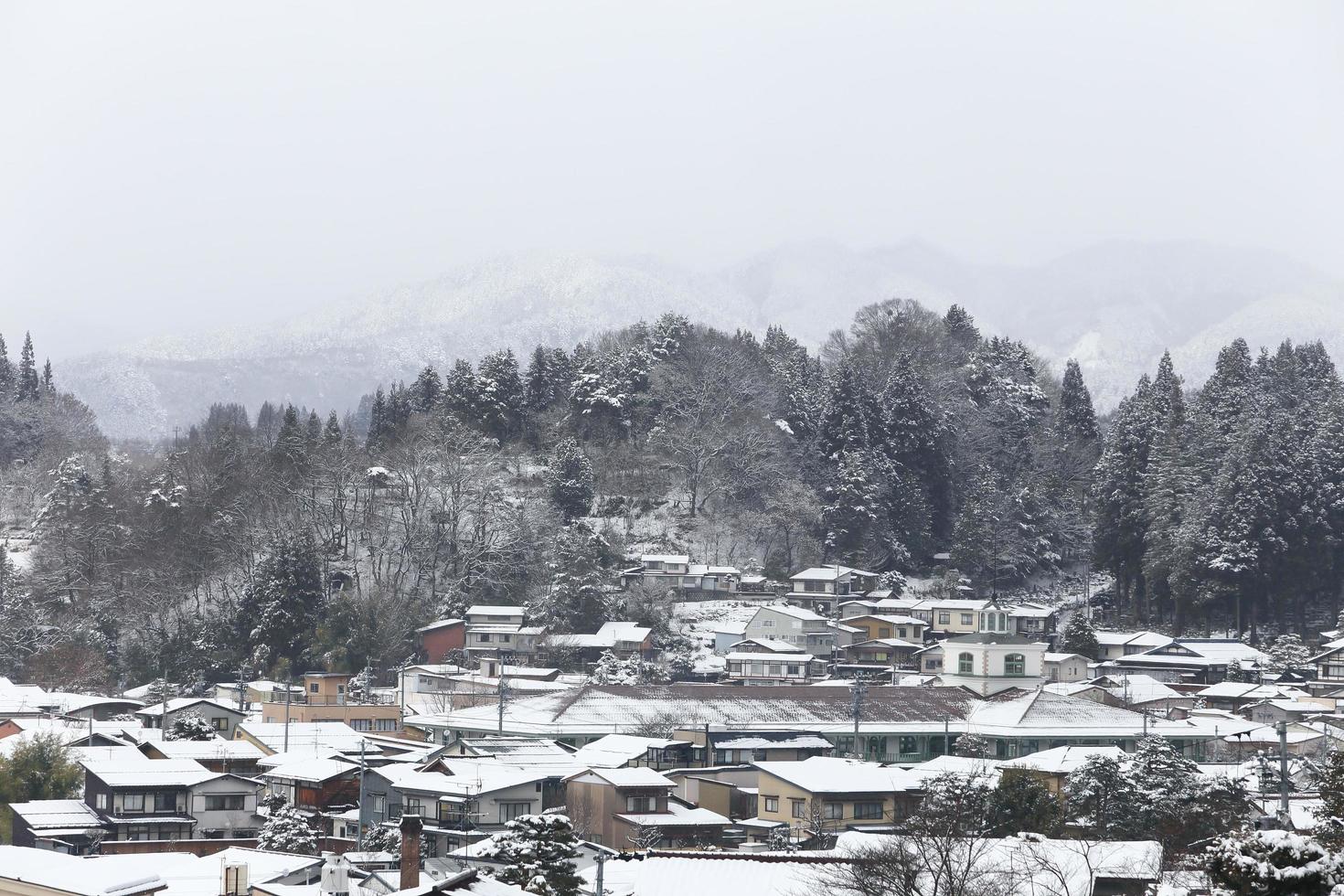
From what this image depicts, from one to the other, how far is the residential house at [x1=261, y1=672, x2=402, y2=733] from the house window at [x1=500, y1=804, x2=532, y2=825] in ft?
46.8

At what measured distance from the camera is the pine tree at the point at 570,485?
6400 centimetres

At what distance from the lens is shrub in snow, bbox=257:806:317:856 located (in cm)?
2777

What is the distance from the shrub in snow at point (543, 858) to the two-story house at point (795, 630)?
3416cm

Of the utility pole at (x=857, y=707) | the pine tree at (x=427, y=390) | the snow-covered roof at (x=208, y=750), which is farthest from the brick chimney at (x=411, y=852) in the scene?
the pine tree at (x=427, y=390)

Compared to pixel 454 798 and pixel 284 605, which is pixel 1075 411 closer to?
pixel 284 605

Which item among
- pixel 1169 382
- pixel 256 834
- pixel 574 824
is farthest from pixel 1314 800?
pixel 1169 382

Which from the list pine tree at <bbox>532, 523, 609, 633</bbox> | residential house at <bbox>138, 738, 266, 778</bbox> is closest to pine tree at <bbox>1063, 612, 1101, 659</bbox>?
pine tree at <bbox>532, 523, 609, 633</bbox>

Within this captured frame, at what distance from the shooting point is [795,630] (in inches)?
2215

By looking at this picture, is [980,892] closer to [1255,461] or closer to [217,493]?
[1255,461]

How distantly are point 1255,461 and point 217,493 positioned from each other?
38.9 m

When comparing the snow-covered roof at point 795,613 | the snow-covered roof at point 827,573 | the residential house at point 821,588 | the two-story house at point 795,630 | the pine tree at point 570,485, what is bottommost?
the two-story house at point 795,630

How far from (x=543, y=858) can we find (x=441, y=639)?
118ft

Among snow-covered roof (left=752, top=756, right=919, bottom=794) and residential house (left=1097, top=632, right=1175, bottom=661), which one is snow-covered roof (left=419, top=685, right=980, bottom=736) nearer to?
snow-covered roof (left=752, top=756, right=919, bottom=794)

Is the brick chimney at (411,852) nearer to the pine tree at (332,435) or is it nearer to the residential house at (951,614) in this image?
the residential house at (951,614)
